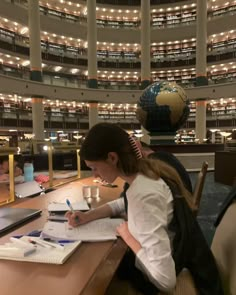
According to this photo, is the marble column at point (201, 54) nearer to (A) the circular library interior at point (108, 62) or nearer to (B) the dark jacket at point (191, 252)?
(A) the circular library interior at point (108, 62)

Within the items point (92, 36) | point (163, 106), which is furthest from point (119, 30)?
point (163, 106)

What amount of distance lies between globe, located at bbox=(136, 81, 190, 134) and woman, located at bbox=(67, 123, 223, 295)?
14.1ft

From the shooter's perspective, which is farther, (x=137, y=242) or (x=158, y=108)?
(x=158, y=108)

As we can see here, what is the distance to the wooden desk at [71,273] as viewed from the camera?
796 mm

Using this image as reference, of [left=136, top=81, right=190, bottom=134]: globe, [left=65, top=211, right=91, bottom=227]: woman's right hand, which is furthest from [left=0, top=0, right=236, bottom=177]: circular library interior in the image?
[left=65, top=211, right=91, bottom=227]: woman's right hand

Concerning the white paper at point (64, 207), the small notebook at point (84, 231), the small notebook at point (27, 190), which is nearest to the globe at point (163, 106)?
A: the small notebook at point (27, 190)

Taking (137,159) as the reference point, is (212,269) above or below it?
below

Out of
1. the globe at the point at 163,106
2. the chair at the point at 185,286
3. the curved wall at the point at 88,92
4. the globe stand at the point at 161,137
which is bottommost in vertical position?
the chair at the point at 185,286

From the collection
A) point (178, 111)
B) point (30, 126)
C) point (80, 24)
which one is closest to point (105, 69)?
point (80, 24)

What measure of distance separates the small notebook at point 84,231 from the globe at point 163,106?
13.6 ft

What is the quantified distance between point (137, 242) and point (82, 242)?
0.82 feet

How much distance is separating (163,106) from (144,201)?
14.8 ft

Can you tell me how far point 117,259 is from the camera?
1.03 meters

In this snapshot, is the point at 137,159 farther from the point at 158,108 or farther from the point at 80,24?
the point at 80,24
